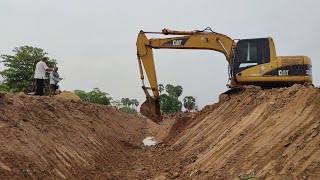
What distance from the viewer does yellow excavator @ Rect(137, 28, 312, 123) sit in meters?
16.2

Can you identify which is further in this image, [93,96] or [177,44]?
[93,96]

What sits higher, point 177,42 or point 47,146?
point 177,42

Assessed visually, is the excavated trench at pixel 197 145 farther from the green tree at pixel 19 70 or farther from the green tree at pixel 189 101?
the green tree at pixel 189 101

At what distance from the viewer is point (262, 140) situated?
31.4 ft

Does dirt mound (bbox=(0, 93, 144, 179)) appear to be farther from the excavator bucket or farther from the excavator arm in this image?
the excavator arm

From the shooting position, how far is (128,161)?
14891mm

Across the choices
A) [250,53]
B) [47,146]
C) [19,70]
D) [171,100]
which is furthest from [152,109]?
[171,100]

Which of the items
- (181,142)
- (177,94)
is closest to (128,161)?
(181,142)

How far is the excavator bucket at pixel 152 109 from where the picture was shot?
1750 centimetres

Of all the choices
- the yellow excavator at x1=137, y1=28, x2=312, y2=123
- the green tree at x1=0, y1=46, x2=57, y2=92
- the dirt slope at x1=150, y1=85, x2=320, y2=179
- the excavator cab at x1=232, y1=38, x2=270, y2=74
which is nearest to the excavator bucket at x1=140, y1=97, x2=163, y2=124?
the yellow excavator at x1=137, y1=28, x2=312, y2=123

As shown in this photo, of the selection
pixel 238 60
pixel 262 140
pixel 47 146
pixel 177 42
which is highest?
pixel 177 42

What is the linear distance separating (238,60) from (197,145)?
4.42m

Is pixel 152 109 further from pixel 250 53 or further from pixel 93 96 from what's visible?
pixel 93 96

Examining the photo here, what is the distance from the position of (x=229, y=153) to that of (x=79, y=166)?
172 inches
